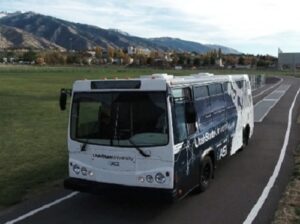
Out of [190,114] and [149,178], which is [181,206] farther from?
[190,114]

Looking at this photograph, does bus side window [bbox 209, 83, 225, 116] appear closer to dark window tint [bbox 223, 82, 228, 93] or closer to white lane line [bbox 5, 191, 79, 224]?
dark window tint [bbox 223, 82, 228, 93]

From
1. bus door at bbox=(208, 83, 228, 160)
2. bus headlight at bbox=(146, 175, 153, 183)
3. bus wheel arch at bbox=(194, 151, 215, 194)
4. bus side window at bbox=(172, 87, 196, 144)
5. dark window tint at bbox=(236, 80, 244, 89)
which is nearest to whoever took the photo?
bus headlight at bbox=(146, 175, 153, 183)

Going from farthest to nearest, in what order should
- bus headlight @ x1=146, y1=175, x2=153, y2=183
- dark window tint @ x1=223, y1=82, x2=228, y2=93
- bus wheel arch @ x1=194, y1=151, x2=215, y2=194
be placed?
dark window tint @ x1=223, y1=82, x2=228, y2=93 → bus wheel arch @ x1=194, y1=151, x2=215, y2=194 → bus headlight @ x1=146, y1=175, x2=153, y2=183

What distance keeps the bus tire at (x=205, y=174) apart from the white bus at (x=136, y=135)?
0.08 metres

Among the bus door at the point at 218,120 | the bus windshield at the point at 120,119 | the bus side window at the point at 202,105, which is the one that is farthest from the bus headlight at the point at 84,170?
the bus door at the point at 218,120

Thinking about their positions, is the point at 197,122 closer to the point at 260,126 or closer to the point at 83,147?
the point at 83,147

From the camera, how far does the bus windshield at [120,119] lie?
9.03 meters

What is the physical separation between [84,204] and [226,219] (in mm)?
2851

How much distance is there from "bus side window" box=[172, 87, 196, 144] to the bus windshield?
0.25 metres

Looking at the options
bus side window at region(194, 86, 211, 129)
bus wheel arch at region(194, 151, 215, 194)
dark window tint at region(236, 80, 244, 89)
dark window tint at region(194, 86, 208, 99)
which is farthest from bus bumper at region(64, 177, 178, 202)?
dark window tint at region(236, 80, 244, 89)

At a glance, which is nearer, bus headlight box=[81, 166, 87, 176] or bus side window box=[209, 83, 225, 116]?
bus headlight box=[81, 166, 87, 176]

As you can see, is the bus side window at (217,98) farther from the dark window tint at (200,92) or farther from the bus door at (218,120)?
the dark window tint at (200,92)

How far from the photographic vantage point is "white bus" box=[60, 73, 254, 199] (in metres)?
8.94

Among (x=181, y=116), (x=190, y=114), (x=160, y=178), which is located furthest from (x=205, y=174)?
(x=160, y=178)
